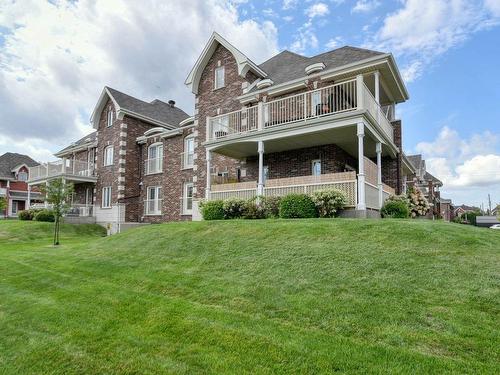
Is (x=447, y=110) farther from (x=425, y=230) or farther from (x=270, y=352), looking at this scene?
(x=270, y=352)

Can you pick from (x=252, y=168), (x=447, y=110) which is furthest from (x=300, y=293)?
(x=447, y=110)

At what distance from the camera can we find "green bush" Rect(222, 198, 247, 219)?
12.9m

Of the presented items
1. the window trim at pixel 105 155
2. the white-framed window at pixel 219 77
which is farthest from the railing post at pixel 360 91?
the window trim at pixel 105 155

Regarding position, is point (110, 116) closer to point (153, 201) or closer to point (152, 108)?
point (152, 108)

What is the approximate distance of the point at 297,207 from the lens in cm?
1124

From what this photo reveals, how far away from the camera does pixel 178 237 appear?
960 centimetres

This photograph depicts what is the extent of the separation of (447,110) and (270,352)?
16923mm

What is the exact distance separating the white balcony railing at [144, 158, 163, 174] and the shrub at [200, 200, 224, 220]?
33.4 ft

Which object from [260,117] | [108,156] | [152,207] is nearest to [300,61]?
[260,117]

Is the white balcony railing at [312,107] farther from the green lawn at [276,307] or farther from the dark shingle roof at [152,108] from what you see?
the dark shingle roof at [152,108]

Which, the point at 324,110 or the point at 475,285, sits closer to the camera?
the point at 475,285

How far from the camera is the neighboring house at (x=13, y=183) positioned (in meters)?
41.6

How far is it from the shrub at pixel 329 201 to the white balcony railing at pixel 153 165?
14667 millimetres

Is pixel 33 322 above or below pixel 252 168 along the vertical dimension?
below
